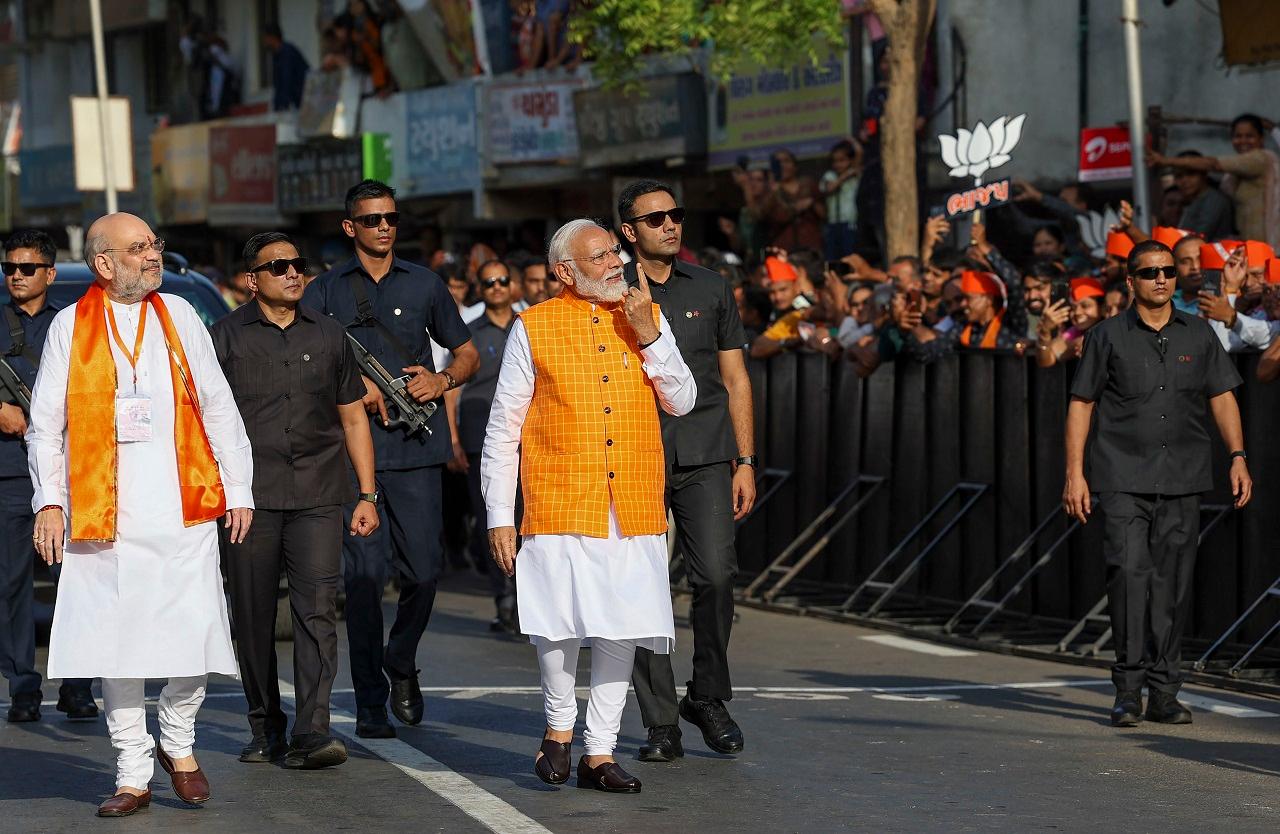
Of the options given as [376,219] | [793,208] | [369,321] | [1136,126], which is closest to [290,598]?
[369,321]

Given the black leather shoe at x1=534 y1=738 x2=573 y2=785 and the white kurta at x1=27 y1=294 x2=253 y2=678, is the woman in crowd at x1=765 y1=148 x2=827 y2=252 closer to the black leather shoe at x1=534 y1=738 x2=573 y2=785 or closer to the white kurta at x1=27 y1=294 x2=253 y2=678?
the black leather shoe at x1=534 y1=738 x2=573 y2=785

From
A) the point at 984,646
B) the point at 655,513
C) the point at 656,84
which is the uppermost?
the point at 656,84

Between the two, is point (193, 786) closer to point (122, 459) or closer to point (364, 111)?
point (122, 459)

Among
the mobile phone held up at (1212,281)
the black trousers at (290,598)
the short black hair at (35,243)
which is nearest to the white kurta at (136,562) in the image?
the black trousers at (290,598)

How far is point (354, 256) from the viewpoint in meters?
10.2

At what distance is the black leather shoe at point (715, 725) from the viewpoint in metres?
9.19

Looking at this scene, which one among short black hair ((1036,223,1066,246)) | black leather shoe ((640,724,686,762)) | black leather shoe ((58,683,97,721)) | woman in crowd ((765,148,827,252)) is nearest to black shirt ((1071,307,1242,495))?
black leather shoe ((640,724,686,762))

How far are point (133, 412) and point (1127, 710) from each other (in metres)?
4.30

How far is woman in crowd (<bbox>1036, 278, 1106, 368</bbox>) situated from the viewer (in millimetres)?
13031

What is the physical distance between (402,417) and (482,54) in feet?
68.0

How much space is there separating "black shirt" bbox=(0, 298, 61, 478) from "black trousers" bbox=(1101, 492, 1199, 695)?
4.56m

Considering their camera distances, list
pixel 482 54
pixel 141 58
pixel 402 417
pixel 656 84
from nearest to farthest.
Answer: pixel 402 417 < pixel 656 84 < pixel 482 54 < pixel 141 58

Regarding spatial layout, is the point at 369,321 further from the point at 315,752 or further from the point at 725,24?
the point at 725,24

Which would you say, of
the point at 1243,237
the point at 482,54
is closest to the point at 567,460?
the point at 1243,237
